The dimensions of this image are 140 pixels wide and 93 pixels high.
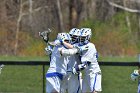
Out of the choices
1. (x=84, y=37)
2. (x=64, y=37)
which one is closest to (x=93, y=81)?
(x=84, y=37)

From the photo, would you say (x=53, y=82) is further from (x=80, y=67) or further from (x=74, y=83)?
(x=80, y=67)

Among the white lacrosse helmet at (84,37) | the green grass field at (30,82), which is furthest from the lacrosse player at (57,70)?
the green grass field at (30,82)

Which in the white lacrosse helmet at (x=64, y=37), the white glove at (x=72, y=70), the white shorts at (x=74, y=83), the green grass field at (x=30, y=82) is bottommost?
the green grass field at (x=30, y=82)

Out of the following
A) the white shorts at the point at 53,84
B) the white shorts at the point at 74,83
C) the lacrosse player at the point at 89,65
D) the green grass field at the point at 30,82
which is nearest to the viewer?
the lacrosse player at the point at 89,65

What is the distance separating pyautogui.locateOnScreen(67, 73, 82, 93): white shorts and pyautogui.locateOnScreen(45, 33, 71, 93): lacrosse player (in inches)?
6.9

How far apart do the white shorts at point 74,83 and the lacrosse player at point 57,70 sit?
175 millimetres

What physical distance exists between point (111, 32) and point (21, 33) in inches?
214

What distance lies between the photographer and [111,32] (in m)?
36.0

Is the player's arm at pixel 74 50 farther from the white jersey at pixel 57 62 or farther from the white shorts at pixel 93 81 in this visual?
the white shorts at pixel 93 81

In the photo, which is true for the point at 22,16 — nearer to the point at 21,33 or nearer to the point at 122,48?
the point at 21,33

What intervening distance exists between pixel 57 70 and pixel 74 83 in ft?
1.57

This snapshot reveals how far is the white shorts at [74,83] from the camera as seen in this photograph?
41.5 ft

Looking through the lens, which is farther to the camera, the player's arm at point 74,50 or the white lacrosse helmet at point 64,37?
→ the white lacrosse helmet at point 64,37

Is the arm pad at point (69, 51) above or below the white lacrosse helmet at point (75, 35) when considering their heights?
below
